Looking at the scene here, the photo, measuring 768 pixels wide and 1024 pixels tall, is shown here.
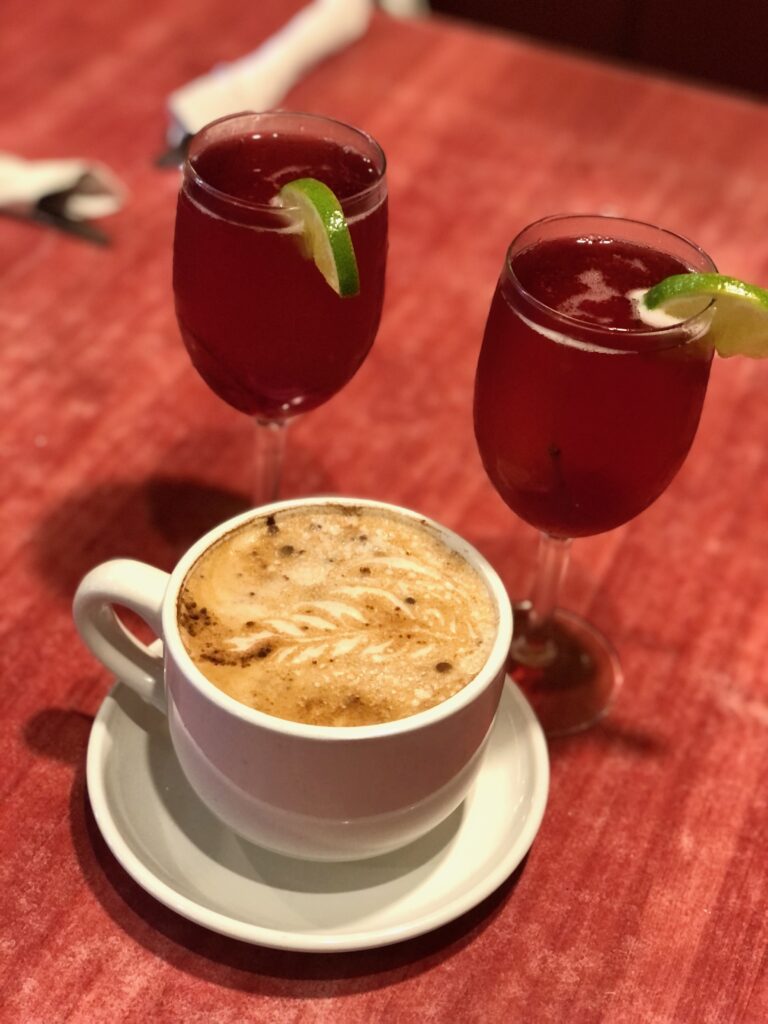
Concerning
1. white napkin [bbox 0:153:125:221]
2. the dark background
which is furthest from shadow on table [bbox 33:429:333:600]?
the dark background

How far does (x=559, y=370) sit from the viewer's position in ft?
2.39

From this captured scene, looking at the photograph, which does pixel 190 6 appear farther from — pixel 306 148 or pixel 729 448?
pixel 729 448

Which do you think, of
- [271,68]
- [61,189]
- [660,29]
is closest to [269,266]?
[61,189]

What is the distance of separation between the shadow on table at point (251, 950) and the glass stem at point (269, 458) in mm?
324

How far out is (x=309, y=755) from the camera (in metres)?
0.60

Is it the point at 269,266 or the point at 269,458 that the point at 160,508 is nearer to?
the point at 269,458

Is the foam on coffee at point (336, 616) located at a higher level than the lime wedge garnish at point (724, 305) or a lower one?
lower

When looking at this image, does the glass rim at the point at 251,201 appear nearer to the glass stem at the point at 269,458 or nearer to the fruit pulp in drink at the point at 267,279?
the fruit pulp in drink at the point at 267,279

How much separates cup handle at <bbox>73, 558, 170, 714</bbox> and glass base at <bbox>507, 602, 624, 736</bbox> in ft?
0.84

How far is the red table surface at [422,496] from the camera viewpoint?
2.15 ft

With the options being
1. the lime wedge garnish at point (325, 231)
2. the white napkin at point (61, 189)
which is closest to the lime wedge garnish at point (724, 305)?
the lime wedge garnish at point (325, 231)

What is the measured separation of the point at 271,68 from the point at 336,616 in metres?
0.97

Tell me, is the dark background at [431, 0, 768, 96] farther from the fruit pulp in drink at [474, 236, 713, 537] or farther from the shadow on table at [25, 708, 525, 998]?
the shadow on table at [25, 708, 525, 998]

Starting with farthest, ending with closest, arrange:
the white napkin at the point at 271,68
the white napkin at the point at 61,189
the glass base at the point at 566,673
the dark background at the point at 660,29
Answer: the dark background at the point at 660,29 → the white napkin at the point at 271,68 → the white napkin at the point at 61,189 → the glass base at the point at 566,673
